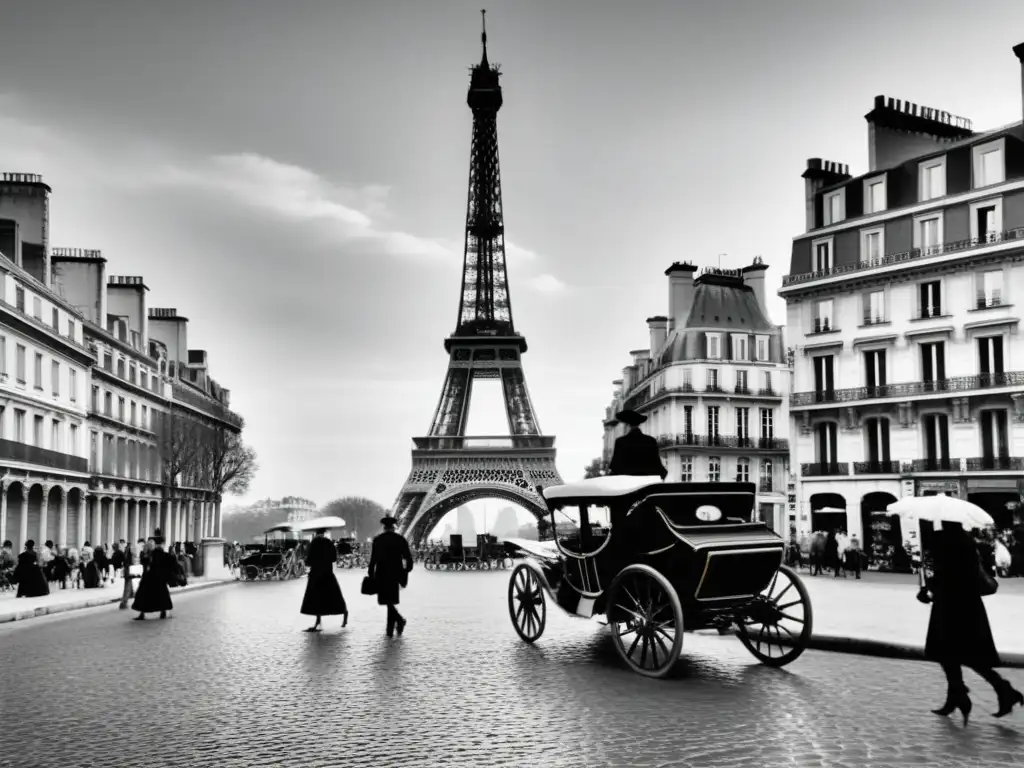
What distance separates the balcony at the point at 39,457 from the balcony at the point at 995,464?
3271cm

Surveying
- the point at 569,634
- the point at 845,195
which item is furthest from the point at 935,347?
the point at 569,634

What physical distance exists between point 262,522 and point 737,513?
637ft

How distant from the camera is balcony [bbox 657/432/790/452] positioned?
57.9 meters

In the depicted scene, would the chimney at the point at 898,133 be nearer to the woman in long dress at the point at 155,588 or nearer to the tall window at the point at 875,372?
the tall window at the point at 875,372

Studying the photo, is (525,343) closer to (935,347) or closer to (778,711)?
(935,347)

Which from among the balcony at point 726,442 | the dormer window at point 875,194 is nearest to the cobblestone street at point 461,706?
the dormer window at point 875,194

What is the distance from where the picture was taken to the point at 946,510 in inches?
504

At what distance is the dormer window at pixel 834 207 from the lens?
41250mm

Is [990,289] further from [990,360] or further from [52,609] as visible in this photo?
[52,609]

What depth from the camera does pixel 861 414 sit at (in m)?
39.7

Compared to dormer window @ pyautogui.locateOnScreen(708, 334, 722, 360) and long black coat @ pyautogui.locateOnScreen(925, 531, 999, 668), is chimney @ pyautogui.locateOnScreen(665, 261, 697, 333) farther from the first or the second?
long black coat @ pyautogui.locateOnScreen(925, 531, 999, 668)

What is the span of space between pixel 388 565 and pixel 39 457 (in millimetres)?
32153

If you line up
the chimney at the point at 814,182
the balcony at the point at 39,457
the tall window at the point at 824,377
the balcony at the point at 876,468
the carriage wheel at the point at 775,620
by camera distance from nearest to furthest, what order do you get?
the carriage wheel at the point at 775,620 < the balcony at the point at 876,468 < the balcony at the point at 39,457 < the tall window at the point at 824,377 < the chimney at the point at 814,182

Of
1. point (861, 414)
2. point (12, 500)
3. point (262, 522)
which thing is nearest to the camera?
point (861, 414)
